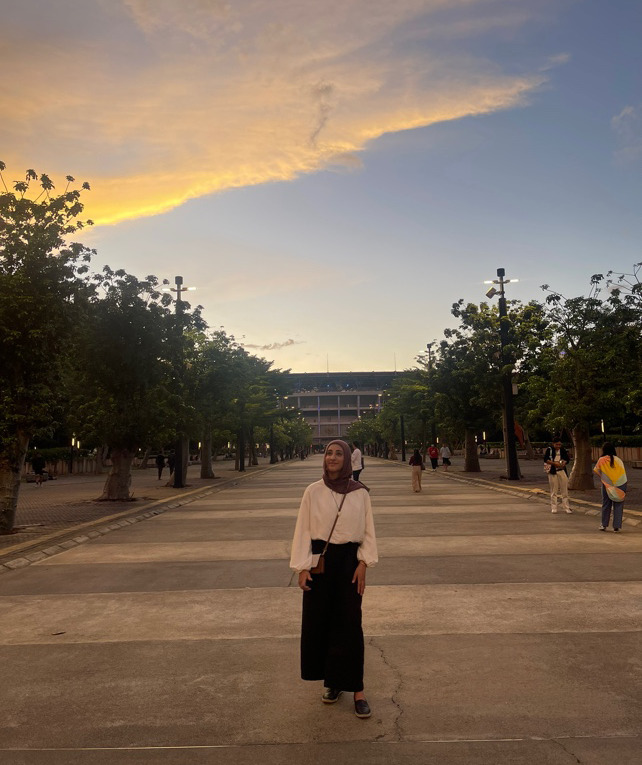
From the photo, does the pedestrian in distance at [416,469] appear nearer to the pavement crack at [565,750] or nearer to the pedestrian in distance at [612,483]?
the pedestrian in distance at [612,483]

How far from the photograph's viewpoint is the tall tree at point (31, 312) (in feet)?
46.2

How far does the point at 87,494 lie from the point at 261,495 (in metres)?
6.84

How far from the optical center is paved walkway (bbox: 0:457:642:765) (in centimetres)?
414

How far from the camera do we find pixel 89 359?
21969 millimetres

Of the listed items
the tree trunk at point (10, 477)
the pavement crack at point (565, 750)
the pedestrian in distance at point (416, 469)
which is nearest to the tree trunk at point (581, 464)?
the pedestrian in distance at point (416, 469)

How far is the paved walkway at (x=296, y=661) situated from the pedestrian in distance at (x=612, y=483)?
1687 mm

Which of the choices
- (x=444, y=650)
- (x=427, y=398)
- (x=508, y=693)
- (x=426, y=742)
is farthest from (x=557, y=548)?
(x=427, y=398)

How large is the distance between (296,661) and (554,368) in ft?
59.6

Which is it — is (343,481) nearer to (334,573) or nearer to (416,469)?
(334,573)

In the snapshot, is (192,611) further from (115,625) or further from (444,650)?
(444,650)

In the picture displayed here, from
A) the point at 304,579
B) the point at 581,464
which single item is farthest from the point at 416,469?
the point at 304,579

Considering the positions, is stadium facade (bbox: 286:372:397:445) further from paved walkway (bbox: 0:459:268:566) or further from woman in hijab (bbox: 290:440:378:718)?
woman in hijab (bbox: 290:440:378:718)

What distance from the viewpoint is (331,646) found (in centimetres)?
474

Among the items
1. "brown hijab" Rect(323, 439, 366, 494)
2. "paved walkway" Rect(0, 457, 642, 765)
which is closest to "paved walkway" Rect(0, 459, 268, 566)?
"paved walkway" Rect(0, 457, 642, 765)
